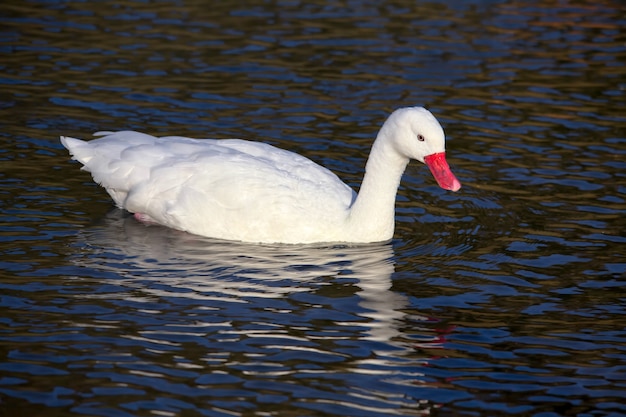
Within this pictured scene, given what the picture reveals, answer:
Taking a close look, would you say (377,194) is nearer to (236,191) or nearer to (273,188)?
(273,188)

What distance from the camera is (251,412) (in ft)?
23.3

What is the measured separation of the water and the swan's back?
0.24 meters

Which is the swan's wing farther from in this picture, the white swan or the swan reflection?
the swan reflection

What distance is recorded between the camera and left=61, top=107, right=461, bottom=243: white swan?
33.2ft

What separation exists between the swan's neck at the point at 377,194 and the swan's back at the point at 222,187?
0.63 ft

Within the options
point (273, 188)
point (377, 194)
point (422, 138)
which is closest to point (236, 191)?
point (273, 188)

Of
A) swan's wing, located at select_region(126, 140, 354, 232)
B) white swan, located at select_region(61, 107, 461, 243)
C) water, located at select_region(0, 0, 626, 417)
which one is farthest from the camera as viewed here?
swan's wing, located at select_region(126, 140, 354, 232)

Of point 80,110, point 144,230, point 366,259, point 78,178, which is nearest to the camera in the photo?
point 366,259

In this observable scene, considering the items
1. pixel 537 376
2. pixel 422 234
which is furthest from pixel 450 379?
pixel 422 234

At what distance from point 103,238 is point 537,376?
4380mm

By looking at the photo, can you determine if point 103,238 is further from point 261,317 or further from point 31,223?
point 261,317

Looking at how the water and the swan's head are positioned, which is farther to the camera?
the swan's head

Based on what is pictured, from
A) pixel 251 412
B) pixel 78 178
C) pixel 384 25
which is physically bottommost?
pixel 251 412

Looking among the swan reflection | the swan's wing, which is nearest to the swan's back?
the swan's wing
